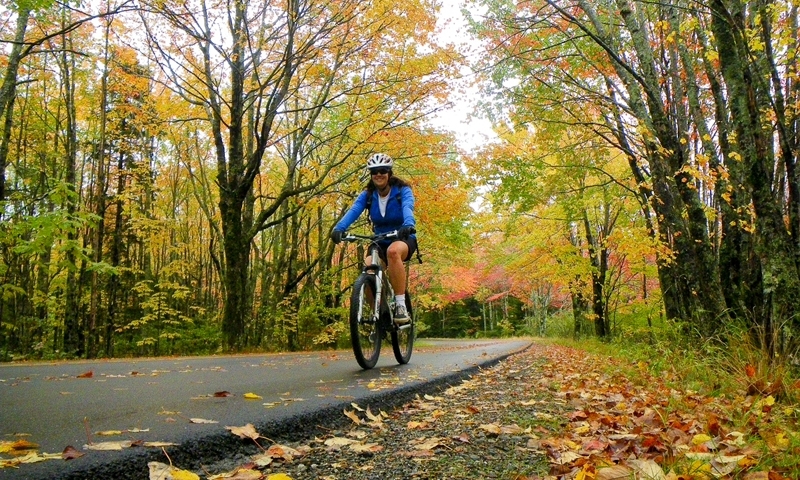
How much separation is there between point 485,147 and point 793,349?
9884mm

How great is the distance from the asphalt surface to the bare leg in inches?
35.6

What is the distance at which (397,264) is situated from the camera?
15.5 ft

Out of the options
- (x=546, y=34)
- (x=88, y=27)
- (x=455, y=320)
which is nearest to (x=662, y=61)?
(x=546, y=34)

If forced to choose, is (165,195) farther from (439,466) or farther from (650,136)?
(439,466)

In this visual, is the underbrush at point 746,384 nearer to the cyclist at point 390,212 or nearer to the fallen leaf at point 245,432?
the fallen leaf at point 245,432

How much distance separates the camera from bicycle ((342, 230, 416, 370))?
4.54 metres

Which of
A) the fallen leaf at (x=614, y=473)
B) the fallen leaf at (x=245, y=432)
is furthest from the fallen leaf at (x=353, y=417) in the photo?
the fallen leaf at (x=614, y=473)

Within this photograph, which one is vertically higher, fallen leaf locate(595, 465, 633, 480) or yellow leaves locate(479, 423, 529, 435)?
fallen leaf locate(595, 465, 633, 480)

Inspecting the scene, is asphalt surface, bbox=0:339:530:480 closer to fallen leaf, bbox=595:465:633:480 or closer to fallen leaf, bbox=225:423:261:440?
fallen leaf, bbox=225:423:261:440

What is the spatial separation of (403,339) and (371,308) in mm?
1116

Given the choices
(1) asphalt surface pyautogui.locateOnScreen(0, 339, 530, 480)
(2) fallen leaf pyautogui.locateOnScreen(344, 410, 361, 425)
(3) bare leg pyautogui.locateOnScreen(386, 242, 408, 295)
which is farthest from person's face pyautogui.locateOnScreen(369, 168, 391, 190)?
(2) fallen leaf pyautogui.locateOnScreen(344, 410, 361, 425)

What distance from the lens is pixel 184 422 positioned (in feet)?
7.33

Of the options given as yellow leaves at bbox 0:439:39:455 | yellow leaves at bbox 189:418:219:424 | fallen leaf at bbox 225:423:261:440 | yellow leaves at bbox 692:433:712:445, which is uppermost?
yellow leaves at bbox 0:439:39:455

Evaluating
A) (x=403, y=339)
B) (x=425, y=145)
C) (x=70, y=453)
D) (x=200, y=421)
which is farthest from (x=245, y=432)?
(x=425, y=145)
